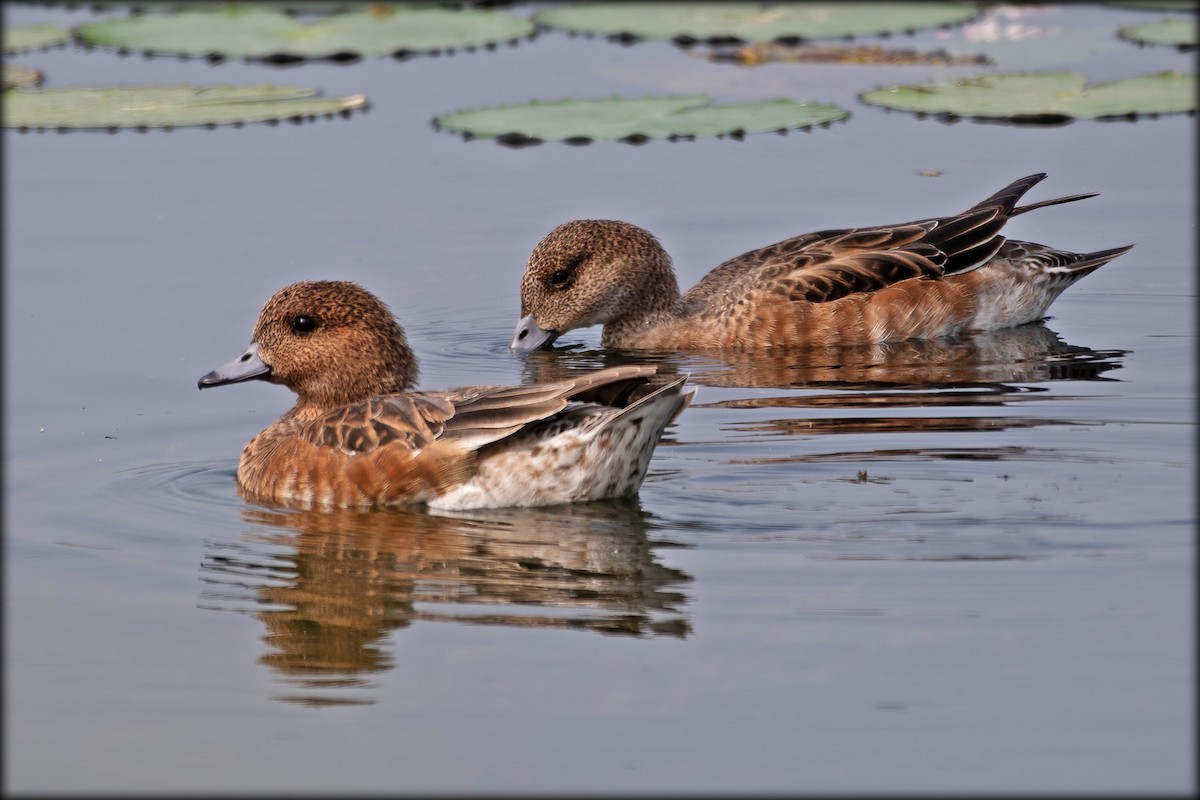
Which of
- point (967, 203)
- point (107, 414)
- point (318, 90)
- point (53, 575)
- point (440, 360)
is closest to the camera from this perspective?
point (53, 575)

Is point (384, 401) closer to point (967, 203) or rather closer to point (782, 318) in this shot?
point (782, 318)

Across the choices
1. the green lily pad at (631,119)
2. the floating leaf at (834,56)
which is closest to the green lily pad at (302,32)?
the floating leaf at (834,56)

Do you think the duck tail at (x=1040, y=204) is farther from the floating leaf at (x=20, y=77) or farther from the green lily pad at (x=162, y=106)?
the floating leaf at (x=20, y=77)

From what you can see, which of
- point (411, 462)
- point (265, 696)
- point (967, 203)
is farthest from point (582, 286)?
point (265, 696)

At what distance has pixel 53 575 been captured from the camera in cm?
682

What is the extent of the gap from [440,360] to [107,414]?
1980mm

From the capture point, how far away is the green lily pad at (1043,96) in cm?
1302

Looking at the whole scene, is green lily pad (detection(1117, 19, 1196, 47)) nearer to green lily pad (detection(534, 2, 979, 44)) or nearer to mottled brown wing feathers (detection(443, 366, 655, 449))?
green lily pad (detection(534, 2, 979, 44))

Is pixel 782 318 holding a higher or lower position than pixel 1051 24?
lower

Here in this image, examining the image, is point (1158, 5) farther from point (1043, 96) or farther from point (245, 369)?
point (245, 369)

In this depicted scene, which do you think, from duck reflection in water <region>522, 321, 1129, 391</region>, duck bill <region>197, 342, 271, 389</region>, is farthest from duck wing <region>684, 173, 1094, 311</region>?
duck bill <region>197, 342, 271, 389</region>

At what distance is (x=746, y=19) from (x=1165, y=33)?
3.49 m

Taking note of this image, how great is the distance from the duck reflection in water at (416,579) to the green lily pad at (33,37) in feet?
29.2

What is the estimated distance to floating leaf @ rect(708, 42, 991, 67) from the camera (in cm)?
1538
